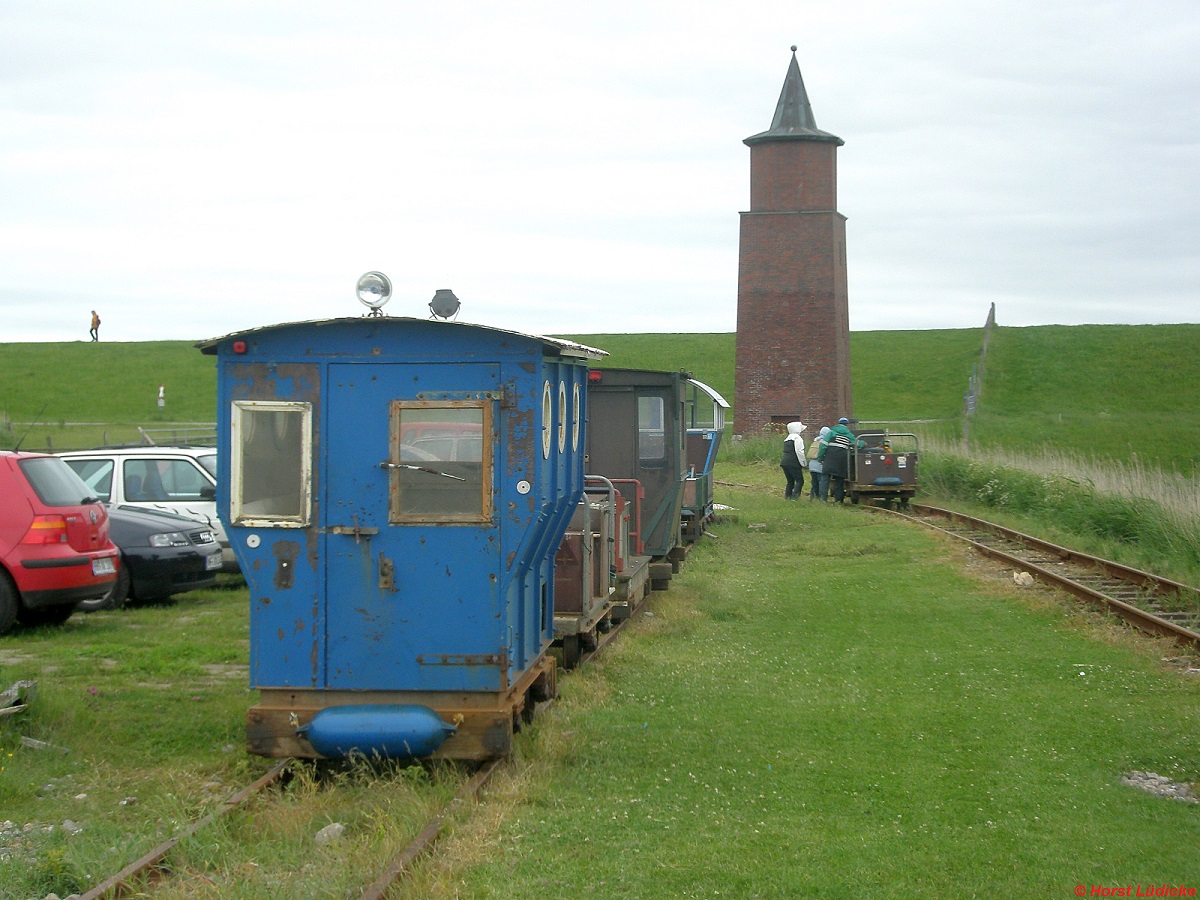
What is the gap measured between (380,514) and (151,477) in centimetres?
925

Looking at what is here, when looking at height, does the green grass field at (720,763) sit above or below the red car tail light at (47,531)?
below

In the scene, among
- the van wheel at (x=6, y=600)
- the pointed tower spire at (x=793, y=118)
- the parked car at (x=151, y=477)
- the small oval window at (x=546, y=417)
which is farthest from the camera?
the pointed tower spire at (x=793, y=118)

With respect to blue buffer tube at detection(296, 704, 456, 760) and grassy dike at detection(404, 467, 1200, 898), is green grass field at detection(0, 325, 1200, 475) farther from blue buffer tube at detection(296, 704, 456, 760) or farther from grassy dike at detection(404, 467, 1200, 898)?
blue buffer tube at detection(296, 704, 456, 760)

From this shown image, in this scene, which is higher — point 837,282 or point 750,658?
point 837,282

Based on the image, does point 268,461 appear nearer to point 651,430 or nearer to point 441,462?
point 441,462

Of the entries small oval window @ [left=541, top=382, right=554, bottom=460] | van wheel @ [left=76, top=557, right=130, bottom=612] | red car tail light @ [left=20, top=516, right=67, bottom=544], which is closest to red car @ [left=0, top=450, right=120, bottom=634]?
red car tail light @ [left=20, top=516, right=67, bottom=544]

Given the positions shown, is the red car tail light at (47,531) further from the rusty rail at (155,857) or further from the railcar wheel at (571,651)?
the rusty rail at (155,857)

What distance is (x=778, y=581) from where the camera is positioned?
1580cm

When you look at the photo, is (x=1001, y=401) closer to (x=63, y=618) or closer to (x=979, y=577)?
(x=979, y=577)

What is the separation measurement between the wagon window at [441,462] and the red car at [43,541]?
17.2 feet

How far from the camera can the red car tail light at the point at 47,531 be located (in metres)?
10.8

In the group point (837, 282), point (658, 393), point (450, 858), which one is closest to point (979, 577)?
point (658, 393)

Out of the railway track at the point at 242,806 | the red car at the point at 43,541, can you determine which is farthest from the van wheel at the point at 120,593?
the railway track at the point at 242,806

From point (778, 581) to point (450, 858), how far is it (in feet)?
34.4
